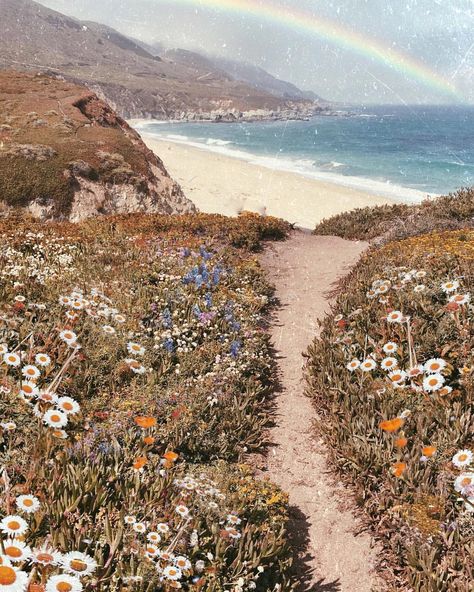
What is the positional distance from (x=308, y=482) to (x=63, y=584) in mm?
3943

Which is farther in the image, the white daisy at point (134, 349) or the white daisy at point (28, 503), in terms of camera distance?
the white daisy at point (134, 349)

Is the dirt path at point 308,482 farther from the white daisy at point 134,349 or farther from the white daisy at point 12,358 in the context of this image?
the white daisy at point 12,358

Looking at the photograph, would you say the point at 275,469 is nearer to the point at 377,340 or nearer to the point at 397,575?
the point at 397,575

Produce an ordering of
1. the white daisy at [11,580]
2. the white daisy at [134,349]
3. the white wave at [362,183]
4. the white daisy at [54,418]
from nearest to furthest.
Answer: the white daisy at [11,580] → the white daisy at [54,418] → the white daisy at [134,349] → the white wave at [362,183]

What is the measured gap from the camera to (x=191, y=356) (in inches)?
303

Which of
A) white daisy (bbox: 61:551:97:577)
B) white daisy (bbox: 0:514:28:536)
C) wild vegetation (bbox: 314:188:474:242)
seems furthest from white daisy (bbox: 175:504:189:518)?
wild vegetation (bbox: 314:188:474:242)

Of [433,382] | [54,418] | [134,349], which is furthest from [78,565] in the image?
[433,382]

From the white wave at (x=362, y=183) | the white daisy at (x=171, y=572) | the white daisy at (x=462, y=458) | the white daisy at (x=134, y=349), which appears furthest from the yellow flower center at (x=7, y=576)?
the white wave at (x=362, y=183)

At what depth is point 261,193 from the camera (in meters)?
33.1

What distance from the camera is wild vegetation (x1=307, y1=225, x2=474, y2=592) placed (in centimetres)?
475

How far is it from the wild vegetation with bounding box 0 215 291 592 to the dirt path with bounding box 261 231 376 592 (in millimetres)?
332

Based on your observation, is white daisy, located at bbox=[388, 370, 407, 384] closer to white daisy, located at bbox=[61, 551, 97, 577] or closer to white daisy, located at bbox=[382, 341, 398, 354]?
white daisy, located at bbox=[382, 341, 398, 354]

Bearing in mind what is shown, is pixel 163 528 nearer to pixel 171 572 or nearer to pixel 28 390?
pixel 171 572

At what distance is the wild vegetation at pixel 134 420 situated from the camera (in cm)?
377
